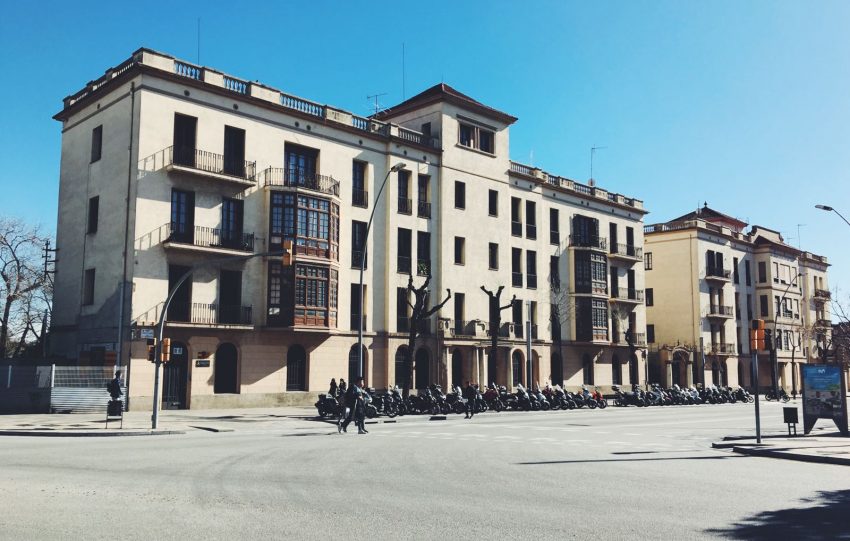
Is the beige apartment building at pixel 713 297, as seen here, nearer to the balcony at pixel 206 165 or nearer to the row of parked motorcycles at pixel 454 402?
the row of parked motorcycles at pixel 454 402

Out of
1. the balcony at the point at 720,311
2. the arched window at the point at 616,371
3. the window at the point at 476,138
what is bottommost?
the arched window at the point at 616,371

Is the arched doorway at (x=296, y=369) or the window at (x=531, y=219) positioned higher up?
the window at (x=531, y=219)

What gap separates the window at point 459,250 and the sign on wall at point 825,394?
87.1ft

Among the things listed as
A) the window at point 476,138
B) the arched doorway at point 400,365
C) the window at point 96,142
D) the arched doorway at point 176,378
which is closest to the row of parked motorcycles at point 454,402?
the arched doorway at point 176,378

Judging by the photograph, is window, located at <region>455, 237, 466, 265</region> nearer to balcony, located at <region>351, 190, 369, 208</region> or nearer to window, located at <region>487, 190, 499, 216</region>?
window, located at <region>487, 190, 499, 216</region>

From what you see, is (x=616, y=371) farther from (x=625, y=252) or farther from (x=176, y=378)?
(x=176, y=378)

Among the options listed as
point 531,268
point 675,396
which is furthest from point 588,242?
point 675,396

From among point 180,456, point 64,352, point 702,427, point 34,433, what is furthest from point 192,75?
point 702,427

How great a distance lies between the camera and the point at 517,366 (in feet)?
165

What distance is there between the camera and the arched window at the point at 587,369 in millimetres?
54562

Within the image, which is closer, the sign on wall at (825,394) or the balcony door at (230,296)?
the sign on wall at (825,394)

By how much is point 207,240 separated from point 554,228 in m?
28.4

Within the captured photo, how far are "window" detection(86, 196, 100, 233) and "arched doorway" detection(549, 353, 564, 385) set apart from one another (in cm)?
3166

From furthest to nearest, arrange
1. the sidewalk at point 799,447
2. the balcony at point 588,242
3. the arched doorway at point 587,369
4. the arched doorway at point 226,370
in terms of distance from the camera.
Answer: the balcony at point 588,242, the arched doorway at point 587,369, the arched doorway at point 226,370, the sidewalk at point 799,447
